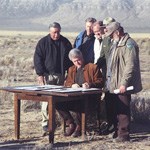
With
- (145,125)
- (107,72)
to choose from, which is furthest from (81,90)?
(145,125)

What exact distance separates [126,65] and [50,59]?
1.76 metres

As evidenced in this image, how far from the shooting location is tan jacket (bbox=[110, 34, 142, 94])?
10336mm

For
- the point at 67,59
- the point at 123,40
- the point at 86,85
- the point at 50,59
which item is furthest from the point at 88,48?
the point at 123,40

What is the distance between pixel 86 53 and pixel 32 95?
1.58 meters

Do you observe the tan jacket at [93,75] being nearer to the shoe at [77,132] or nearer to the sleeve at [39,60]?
the shoe at [77,132]

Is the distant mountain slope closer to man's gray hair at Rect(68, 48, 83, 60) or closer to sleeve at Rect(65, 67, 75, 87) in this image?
sleeve at Rect(65, 67, 75, 87)

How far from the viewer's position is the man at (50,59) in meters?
11.5

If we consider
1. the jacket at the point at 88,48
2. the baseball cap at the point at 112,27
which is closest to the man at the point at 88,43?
the jacket at the point at 88,48

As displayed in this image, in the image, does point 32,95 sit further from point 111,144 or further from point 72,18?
point 72,18

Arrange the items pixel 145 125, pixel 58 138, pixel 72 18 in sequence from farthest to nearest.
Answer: pixel 72 18 → pixel 145 125 → pixel 58 138

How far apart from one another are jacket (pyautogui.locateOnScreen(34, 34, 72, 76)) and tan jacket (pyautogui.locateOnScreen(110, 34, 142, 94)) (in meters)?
1.38

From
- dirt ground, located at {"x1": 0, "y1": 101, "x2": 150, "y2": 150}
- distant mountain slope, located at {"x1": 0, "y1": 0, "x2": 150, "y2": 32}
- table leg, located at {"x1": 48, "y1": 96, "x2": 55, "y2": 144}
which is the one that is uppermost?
distant mountain slope, located at {"x1": 0, "y1": 0, "x2": 150, "y2": 32}

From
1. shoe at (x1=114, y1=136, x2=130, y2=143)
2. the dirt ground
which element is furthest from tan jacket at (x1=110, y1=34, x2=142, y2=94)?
the dirt ground

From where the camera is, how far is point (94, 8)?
570 ft
